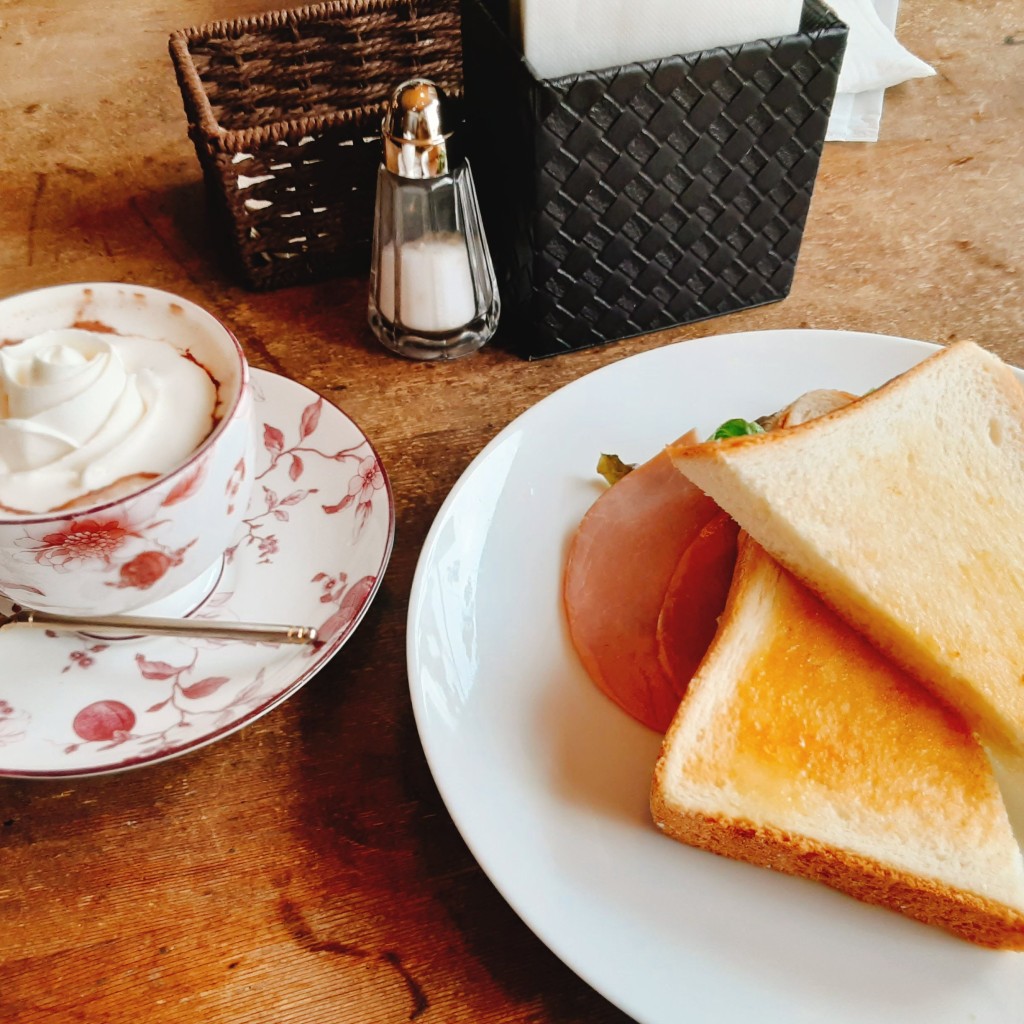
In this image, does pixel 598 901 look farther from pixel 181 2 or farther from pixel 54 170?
pixel 181 2

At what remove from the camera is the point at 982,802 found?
0.72 m

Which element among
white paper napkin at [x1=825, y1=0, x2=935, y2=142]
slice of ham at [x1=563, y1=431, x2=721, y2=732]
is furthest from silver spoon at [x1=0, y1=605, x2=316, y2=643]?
white paper napkin at [x1=825, y1=0, x2=935, y2=142]

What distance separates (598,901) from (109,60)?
1.71m

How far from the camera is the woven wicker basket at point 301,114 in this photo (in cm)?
112

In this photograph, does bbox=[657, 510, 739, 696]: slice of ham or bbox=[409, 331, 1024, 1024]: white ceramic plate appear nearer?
bbox=[409, 331, 1024, 1024]: white ceramic plate

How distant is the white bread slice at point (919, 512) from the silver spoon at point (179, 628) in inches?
14.6

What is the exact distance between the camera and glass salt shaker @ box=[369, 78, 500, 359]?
1.00 meters

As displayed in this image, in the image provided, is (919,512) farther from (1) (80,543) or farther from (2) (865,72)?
(2) (865,72)

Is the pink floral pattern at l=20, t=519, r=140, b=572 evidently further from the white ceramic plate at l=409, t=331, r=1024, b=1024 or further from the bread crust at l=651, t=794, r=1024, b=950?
the bread crust at l=651, t=794, r=1024, b=950

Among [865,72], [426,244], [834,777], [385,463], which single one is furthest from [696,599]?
[865,72]

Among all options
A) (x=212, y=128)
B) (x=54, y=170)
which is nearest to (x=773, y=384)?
(x=212, y=128)

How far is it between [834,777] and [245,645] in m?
0.49

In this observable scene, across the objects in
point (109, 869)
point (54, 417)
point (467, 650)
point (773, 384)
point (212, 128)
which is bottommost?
point (109, 869)

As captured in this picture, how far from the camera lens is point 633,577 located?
0.87m
